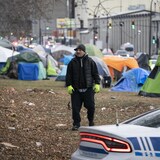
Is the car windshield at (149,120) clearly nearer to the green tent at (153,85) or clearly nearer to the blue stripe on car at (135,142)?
the blue stripe on car at (135,142)

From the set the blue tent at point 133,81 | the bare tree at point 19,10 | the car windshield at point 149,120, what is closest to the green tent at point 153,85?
the blue tent at point 133,81

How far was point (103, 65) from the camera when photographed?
110ft

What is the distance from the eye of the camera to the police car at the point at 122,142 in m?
5.86

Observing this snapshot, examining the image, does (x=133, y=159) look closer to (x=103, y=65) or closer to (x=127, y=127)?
(x=127, y=127)

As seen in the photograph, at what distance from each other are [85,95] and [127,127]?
Result: 16.4 ft

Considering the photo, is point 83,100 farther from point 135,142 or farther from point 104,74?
A: point 104,74

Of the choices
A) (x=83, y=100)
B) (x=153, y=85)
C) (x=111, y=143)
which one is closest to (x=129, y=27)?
(x=153, y=85)

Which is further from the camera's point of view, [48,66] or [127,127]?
[48,66]

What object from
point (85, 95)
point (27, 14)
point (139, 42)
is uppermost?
point (27, 14)

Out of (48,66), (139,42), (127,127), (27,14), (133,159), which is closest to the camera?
(133,159)

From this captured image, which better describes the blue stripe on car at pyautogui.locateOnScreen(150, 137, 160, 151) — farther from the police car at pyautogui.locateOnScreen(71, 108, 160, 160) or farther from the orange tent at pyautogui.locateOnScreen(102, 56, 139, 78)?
the orange tent at pyautogui.locateOnScreen(102, 56, 139, 78)

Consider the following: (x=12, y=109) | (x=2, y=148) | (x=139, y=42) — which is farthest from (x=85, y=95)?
(x=139, y=42)

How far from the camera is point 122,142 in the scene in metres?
5.94

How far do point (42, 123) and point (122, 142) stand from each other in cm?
718
